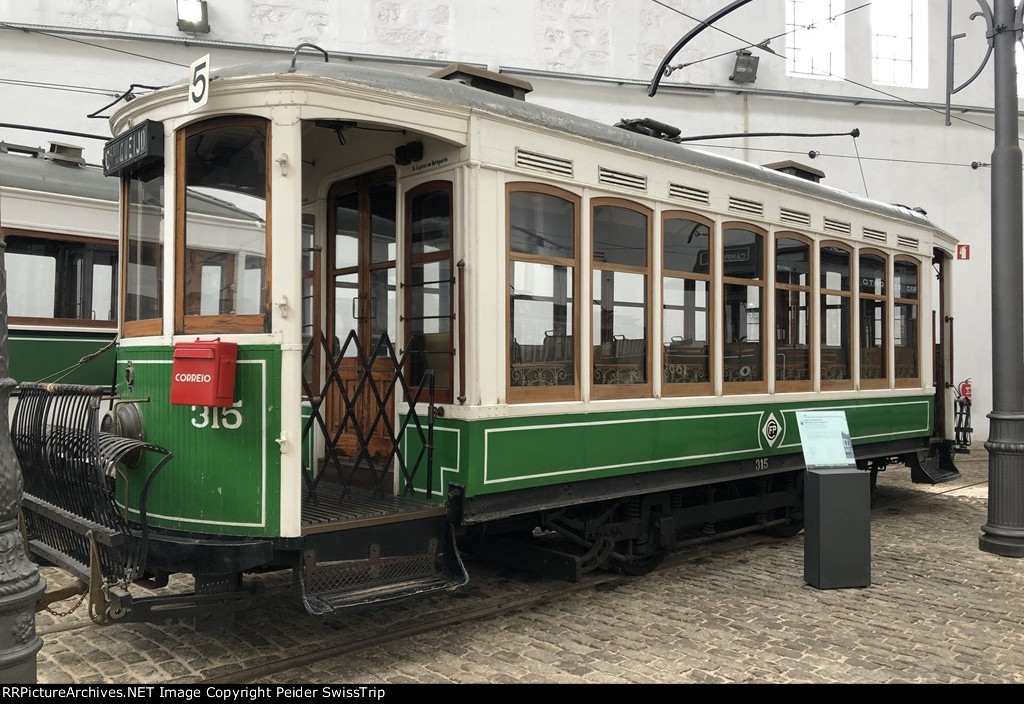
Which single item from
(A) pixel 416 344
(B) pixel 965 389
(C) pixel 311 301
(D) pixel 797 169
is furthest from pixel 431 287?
(B) pixel 965 389

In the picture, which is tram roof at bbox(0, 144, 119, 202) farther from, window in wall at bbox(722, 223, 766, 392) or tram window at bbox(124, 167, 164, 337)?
window in wall at bbox(722, 223, 766, 392)

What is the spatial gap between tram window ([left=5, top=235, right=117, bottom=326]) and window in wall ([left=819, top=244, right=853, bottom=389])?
6.53m

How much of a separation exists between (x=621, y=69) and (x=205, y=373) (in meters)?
11.9

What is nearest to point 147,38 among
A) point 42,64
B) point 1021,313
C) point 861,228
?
point 42,64

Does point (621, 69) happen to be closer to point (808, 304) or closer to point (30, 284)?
point (808, 304)

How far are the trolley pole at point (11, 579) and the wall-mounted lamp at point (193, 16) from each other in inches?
409

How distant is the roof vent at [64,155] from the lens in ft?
27.7

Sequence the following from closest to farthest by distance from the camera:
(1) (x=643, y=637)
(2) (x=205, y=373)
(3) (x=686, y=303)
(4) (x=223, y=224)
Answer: (2) (x=205, y=373) < (4) (x=223, y=224) < (1) (x=643, y=637) < (3) (x=686, y=303)

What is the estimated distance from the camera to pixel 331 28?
13125mm

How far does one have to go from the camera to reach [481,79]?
18.7ft

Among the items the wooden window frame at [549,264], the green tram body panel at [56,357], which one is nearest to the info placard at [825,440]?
the wooden window frame at [549,264]

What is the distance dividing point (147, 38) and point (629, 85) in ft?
24.7

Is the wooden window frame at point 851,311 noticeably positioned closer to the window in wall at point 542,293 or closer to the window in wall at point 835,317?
the window in wall at point 835,317

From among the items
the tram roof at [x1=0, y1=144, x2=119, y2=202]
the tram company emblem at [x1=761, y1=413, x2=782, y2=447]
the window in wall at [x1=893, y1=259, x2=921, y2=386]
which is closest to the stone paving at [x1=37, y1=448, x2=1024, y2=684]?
the tram company emblem at [x1=761, y1=413, x2=782, y2=447]
